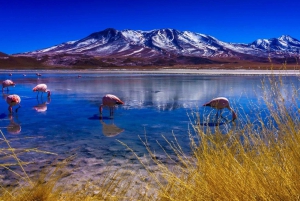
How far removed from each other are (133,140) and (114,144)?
39 cm

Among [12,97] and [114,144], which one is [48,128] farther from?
[12,97]

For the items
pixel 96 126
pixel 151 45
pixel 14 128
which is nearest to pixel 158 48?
pixel 151 45

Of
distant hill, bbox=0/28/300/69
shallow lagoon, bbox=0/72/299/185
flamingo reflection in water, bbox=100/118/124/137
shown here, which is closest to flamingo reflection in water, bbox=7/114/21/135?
shallow lagoon, bbox=0/72/299/185

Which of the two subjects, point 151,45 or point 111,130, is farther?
point 151,45

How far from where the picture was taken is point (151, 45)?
510 feet

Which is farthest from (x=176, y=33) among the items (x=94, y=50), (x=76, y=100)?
(x=76, y=100)

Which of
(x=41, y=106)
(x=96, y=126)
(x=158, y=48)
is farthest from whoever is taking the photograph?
(x=158, y=48)

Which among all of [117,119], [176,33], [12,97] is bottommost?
[117,119]

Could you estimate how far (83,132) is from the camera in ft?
20.5

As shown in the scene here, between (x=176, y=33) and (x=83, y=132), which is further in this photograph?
(x=176, y=33)

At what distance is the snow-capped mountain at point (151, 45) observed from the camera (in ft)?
443

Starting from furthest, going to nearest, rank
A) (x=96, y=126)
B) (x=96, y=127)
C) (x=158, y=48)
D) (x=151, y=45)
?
(x=151, y=45), (x=158, y=48), (x=96, y=126), (x=96, y=127)

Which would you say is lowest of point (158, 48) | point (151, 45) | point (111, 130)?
point (111, 130)

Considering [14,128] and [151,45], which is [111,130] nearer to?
[14,128]
